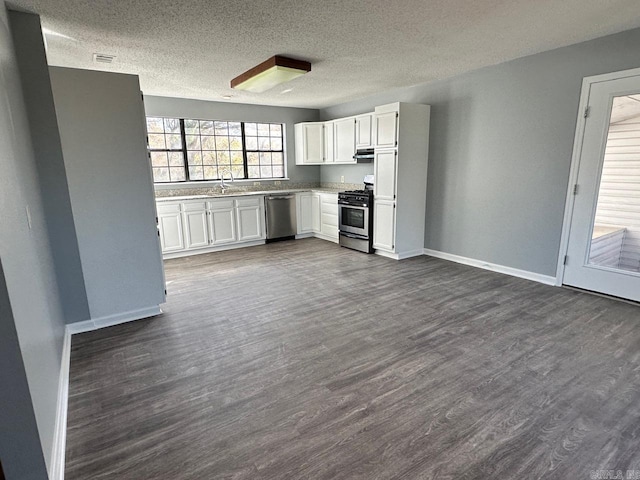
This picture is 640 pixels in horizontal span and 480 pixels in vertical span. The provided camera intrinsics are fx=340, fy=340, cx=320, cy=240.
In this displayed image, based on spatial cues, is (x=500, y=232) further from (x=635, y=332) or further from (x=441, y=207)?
(x=635, y=332)

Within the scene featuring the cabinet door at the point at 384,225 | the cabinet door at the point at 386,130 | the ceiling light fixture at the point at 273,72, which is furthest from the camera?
the cabinet door at the point at 384,225

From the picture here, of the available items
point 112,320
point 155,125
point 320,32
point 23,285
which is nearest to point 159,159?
point 155,125

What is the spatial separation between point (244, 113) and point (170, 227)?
2.56m

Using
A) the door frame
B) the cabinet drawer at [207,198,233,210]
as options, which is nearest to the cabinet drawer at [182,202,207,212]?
the cabinet drawer at [207,198,233,210]

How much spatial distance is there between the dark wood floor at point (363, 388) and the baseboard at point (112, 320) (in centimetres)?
9

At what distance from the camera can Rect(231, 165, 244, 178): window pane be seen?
6.40 metres

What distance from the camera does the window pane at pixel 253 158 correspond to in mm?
6547

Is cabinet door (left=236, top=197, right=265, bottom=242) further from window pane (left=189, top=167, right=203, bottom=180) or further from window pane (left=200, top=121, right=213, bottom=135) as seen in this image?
window pane (left=200, top=121, right=213, bottom=135)

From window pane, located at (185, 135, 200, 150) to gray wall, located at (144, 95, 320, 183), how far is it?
13.5 inches

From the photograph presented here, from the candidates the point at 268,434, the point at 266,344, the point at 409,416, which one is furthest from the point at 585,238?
the point at 268,434

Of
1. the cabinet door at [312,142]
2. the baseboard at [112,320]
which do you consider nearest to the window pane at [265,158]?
the cabinet door at [312,142]

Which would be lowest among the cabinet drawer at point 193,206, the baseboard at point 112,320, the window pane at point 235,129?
the baseboard at point 112,320

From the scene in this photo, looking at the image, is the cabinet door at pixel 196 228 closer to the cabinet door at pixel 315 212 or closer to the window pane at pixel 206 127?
the window pane at pixel 206 127

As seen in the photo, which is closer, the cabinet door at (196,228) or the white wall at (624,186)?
the white wall at (624,186)
